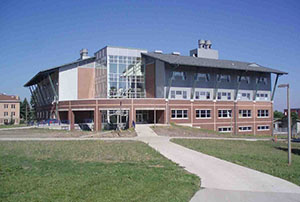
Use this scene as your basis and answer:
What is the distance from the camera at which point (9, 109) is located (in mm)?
96938

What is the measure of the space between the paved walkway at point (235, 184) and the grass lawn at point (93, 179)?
1.78 ft

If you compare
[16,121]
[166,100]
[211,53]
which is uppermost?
[211,53]

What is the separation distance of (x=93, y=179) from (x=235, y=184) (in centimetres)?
486

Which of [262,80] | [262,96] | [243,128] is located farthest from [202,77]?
[262,96]

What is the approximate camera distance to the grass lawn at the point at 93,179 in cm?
846

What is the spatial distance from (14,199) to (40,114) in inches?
2499

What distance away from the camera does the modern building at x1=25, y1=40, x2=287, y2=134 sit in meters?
44.7

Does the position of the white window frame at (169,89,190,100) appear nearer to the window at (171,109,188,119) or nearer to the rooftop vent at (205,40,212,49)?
the window at (171,109,188,119)

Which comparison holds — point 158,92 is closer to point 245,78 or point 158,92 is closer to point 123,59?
point 123,59

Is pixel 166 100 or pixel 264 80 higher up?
pixel 264 80

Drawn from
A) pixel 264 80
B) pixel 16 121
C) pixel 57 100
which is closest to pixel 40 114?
pixel 57 100

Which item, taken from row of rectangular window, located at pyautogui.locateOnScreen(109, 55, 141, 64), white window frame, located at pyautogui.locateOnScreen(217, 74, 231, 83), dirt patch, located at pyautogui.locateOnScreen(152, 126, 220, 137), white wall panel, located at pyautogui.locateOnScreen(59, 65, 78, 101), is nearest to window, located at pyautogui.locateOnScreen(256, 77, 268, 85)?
white window frame, located at pyautogui.locateOnScreen(217, 74, 231, 83)

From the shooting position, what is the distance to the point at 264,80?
5775cm

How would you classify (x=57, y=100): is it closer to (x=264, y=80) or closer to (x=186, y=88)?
(x=186, y=88)
